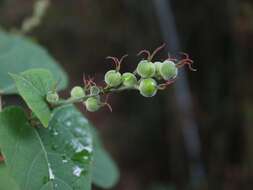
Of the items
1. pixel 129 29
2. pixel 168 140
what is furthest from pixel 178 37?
pixel 168 140

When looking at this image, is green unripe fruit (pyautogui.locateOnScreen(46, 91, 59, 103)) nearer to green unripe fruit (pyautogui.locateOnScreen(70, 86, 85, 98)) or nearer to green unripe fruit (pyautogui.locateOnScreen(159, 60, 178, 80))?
green unripe fruit (pyautogui.locateOnScreen(70, 86, 85, 98))

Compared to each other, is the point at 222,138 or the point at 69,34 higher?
the point at 69,34

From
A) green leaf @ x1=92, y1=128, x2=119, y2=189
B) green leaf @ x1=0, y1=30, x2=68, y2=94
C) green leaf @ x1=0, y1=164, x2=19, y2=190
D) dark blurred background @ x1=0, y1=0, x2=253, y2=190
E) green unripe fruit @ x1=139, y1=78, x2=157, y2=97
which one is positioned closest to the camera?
green unripe fruit @ x1=139, y1=78, x2=157, y2=97

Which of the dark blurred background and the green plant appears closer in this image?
the green plant

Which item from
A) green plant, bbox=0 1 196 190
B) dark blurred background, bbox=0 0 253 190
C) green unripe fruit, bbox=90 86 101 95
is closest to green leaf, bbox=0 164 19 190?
green plant, bbox=0 1 196 190

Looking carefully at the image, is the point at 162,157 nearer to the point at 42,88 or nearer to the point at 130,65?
the point at 130,65

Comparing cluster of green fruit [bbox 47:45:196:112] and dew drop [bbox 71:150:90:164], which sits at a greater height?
cluster of green fruit [bbox 47:45:196:112]
